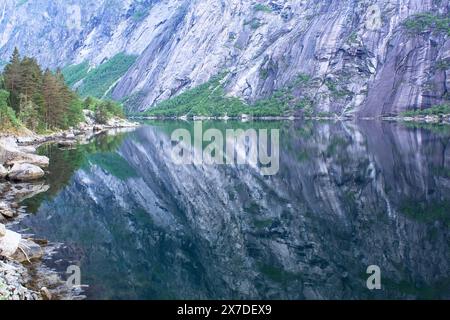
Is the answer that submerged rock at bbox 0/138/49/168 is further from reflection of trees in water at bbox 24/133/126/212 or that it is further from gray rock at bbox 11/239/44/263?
gray rock at bbox 11/239/44/263

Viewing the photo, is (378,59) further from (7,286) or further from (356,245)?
(7,286)

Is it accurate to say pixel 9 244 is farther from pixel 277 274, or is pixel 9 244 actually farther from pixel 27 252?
pixel 277 274

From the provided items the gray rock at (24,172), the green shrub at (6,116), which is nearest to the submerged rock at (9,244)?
the gray rock at (24,172)

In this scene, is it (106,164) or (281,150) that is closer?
(106,164)

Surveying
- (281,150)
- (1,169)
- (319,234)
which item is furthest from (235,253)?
(281,150)

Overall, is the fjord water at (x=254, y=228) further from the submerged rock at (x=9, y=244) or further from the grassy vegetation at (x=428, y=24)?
the grassy vegetation at (x=428, y=24)

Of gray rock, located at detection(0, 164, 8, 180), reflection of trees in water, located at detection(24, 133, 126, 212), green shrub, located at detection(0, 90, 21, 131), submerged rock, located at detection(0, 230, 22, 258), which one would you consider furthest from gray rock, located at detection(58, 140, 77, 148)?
submerged rock, located at detection(0, 230, 22, 258)
